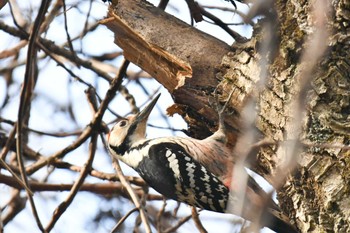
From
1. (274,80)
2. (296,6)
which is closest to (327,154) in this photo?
(274,80)

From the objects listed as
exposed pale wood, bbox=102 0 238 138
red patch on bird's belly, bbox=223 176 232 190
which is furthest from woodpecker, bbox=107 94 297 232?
exposed pale wood, bbox=102 0 238 138

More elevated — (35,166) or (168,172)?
(35,166)

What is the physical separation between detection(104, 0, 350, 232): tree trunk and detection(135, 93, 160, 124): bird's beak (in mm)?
788

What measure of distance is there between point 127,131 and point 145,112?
0.63ft

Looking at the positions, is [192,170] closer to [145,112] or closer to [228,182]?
[228,182]

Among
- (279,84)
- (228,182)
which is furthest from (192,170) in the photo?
(279,84)

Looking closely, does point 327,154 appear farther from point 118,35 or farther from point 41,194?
point 41,194

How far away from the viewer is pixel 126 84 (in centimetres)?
466

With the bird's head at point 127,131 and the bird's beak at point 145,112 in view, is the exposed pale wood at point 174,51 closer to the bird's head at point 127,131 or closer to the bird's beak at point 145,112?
the bird's beak at point 145,112

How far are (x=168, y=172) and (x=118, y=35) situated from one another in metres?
0.92

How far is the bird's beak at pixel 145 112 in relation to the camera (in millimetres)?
4434

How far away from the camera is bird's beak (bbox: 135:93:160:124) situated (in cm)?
443

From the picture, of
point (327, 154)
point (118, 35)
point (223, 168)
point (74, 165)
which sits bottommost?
point (327, 154)

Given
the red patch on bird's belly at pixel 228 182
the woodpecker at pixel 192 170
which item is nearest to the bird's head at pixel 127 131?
the woodpecker at pixel 192 170
